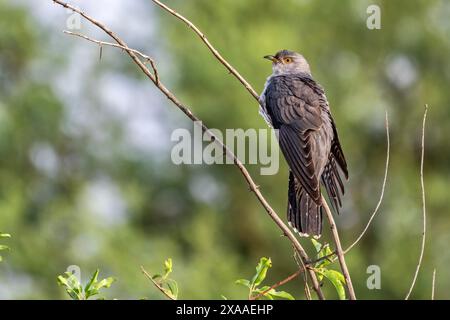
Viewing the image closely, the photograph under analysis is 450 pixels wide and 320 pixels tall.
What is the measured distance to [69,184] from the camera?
21.6 m

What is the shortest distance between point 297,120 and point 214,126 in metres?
15.5

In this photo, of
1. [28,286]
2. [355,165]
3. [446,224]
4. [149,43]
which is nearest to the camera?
[28,286]

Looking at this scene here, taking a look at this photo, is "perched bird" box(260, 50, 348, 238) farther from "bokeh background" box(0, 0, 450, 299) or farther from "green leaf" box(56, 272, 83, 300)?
"bokeh background" box(0, 0, 450, 299)

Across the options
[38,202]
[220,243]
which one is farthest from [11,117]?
[220,243]

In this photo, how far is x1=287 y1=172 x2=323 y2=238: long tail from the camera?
5.53 metres

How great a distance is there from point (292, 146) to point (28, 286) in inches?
573

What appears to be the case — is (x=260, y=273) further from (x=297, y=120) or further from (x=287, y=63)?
(x=287, y=63)

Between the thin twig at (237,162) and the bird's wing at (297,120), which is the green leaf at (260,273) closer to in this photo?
the thin twig at (237,162)

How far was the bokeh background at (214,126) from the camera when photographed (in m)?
20.5

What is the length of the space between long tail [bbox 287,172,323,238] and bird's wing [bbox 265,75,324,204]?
0.75ft

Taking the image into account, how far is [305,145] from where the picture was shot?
568 centimetres
